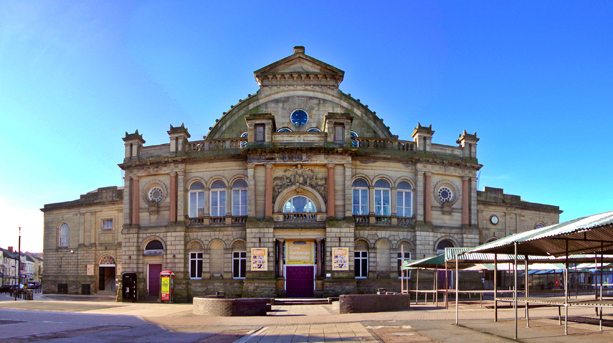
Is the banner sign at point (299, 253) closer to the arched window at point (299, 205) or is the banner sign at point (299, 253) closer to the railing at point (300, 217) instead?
the railing at point (300, 217)

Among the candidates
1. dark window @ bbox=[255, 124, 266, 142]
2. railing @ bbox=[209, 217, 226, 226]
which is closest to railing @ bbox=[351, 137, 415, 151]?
dark window @ bbox=[255, 124, 266, 142]

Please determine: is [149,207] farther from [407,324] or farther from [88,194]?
[407,324]

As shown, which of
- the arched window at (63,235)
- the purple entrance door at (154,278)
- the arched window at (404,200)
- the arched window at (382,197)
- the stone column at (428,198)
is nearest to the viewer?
the arched window at (382,197)

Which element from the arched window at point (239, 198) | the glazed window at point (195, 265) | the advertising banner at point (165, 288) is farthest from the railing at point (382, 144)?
the advertising banner at point (165, 288)

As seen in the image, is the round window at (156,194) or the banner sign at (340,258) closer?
the banner sign at (340,258)

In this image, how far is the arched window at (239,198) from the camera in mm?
34219

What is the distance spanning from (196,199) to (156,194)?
9.27 feet

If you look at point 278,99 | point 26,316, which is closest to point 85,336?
point 26,316

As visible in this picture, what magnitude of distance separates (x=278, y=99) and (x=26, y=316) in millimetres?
20831

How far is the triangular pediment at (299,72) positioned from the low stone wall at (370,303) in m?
17.8

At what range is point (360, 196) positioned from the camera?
113ft

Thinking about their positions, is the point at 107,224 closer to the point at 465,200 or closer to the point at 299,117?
the point at 299,117

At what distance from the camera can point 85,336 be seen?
656 inches

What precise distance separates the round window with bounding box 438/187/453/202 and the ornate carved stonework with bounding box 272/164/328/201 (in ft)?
25.5
